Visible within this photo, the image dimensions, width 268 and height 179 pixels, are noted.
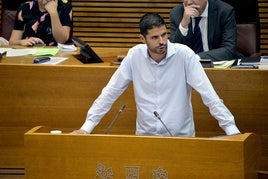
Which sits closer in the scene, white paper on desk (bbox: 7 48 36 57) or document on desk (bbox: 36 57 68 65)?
document on desk (bbox: 36 57 68 65)

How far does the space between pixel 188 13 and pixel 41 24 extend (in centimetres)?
144

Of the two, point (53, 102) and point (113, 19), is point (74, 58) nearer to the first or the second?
point (53, 102)

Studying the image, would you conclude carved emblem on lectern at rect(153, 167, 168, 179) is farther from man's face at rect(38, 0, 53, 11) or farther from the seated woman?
man's face at rect(38, 0, 53, 11)

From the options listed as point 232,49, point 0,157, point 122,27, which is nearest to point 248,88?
point 232,49

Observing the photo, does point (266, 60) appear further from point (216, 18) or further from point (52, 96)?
point (52, 96)

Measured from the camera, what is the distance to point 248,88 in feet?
15.5

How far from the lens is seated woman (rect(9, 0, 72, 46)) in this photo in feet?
19.5

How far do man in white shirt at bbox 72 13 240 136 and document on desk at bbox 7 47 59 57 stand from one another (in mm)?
1285

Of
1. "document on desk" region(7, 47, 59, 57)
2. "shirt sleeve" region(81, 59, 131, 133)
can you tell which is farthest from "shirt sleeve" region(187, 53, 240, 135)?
"document on desk" region(7, 47, 59, 57)

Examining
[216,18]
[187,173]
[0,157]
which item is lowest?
[0,157]

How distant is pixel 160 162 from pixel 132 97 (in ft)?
3.97

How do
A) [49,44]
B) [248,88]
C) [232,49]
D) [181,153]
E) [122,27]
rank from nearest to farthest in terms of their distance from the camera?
[181,153], [248,88], [232,49], [49,44], [122,27]

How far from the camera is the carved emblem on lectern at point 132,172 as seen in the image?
146 inches

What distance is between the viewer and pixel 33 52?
5523 mm
